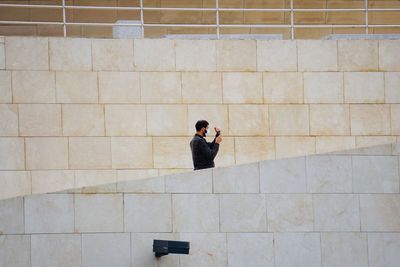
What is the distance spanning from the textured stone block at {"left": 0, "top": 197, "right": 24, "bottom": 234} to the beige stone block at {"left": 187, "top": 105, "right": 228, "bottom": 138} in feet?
12.4

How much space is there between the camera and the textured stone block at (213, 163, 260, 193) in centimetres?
1808

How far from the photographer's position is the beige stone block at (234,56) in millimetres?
20141

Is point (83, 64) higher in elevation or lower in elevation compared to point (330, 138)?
higher

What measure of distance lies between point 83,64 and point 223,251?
13.6ft

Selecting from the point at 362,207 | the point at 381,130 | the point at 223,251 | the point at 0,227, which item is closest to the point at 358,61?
the point at 381,130

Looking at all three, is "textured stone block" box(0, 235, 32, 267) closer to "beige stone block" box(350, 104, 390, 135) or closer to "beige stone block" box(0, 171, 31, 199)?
"beige stone block" box(0, 171, 31, 199)

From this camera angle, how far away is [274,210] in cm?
1825

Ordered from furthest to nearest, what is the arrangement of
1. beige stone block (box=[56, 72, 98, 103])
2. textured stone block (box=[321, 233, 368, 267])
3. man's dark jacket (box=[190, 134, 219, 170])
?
beige stone block (box=[56, 72, 98, 103])
man's dark jacket (box=[190, 134, 219, 170])
textured stone block (box=[321, 233, 368, 267])

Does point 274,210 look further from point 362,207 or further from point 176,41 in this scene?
point 176,41

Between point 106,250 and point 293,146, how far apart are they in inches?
169

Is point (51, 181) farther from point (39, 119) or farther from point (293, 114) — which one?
point (293, 114)

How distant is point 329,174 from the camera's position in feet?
61.0

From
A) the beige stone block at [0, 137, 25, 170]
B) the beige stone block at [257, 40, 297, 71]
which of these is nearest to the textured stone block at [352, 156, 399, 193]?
the beige stone block at [257, 40, 297, 71]

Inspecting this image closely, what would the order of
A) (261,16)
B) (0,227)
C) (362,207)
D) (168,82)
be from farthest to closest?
(261,16) < (168,82) < (362,207) < (0,227)
